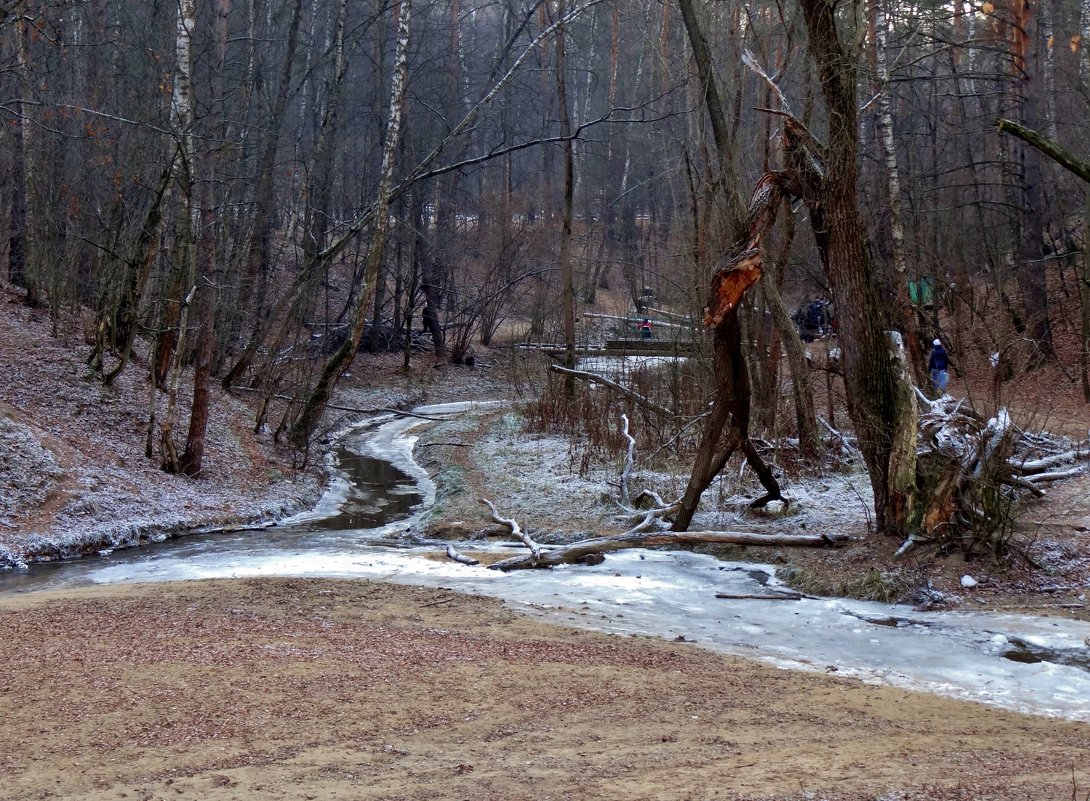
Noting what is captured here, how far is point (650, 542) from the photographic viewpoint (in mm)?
11594

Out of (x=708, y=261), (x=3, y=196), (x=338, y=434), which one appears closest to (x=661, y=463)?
(x=708, y=261)

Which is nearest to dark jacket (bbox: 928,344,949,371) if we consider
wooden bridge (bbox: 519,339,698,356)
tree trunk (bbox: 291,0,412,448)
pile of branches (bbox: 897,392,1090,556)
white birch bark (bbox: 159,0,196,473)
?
wooden bridge (bbox: 519,339,698,356)

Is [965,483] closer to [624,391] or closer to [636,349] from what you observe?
[624,391]

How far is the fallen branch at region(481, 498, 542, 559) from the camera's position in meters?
11.8

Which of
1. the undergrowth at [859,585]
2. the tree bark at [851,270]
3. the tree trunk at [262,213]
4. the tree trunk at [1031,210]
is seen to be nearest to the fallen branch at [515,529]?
the undergrowth at [859,585]

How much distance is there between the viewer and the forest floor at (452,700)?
4859mm

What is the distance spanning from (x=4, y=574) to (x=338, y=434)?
44.2 ft

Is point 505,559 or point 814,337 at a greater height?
point 814,337

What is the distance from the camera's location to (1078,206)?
2533 cm

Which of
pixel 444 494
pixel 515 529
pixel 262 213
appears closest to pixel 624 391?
pixel 444 494

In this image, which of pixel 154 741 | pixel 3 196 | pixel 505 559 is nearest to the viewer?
pixel 154 741

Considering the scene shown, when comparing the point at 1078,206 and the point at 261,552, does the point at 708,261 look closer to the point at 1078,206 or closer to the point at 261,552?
the point at 261,552

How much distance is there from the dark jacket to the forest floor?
752 cm

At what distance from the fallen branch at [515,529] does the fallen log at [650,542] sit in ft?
0.32
